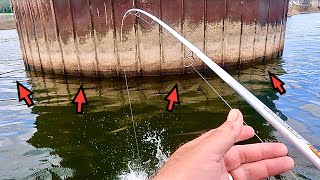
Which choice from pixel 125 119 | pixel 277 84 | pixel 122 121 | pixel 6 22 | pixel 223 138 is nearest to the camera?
pixel 223 138

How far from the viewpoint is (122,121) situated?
825 centimetres

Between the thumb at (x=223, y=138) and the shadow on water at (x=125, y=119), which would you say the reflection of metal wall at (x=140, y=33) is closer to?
the shadow on water at (x=125, y=119)

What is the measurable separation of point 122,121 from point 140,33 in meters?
4.29

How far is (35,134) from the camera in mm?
7863

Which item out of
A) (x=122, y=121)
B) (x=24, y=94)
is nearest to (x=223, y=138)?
(x=122, y=121)

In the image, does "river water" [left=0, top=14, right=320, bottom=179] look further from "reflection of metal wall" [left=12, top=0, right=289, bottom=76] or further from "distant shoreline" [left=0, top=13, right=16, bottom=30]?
"distant shoreline" [left=0, top=13, right=16, bottom=30]

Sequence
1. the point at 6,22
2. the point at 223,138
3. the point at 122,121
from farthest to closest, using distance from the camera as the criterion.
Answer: the point at 6,22, the point at 122,121, the point at 223,138

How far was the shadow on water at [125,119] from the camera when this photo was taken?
6328 mm

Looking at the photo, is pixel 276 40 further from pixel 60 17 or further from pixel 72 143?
pixel 72 143

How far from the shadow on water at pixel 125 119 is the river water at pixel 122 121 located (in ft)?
0.07
